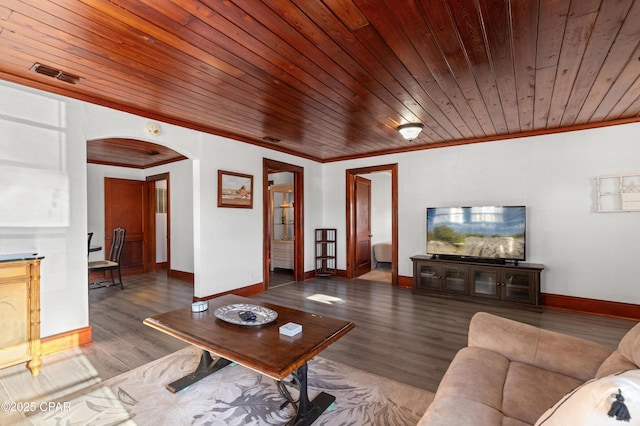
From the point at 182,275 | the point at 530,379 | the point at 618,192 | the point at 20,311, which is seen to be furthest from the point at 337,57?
the point at 182,275

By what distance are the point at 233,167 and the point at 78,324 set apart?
2656 millimetres

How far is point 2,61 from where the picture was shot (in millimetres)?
2363

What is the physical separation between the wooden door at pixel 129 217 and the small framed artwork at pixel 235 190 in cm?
341

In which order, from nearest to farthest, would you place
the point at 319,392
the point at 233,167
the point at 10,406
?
the point at 10,406 < the point at 319,392 < the point at 233,167

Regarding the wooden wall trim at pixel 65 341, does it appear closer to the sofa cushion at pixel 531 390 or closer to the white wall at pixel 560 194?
the sofa cushion at pixel 531 390

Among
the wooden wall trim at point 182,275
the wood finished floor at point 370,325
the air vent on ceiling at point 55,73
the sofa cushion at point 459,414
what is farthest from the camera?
the wooden wall trim at point 182,275

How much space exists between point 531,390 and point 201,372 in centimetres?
216

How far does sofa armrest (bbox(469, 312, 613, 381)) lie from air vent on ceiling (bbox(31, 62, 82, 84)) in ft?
12.1

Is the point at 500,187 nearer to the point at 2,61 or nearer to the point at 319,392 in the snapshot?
the point at 319,392

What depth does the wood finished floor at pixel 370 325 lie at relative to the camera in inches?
105

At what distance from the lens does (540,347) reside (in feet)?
5.64

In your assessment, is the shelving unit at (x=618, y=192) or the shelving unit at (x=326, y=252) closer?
the shelving unit at (x=618, y=192)

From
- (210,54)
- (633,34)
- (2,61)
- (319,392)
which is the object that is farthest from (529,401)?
(2,61)

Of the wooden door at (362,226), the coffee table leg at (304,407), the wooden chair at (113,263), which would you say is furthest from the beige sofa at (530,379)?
the wooden chair at (113,263)
